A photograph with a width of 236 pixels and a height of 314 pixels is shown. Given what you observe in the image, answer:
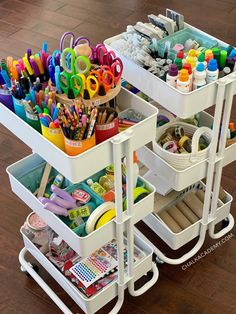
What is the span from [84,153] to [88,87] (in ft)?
0.61

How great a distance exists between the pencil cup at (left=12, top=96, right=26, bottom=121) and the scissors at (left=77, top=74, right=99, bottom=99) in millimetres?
165

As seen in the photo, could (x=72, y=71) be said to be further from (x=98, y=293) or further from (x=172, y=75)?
(x=98, y=293)

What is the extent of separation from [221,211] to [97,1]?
2.02 m

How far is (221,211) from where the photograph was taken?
186 cm

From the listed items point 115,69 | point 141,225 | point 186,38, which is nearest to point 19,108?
point 115,69

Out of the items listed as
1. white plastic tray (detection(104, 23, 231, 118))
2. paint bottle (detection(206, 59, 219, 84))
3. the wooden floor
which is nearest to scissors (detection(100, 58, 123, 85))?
white plastic tray (detection(104, 23, 231, 118))

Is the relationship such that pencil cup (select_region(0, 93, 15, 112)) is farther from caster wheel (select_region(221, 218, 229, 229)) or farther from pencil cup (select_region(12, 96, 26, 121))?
caster wheel (select_region(221, 218, 229, 229))

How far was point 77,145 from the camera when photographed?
1240mm

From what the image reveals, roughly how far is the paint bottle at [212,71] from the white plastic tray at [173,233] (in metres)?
0.56

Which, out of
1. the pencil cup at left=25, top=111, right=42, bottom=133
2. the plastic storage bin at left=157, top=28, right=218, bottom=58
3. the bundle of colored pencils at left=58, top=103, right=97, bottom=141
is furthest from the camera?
the plastic storage bin at left=157, top=28, right=218, bottom=58

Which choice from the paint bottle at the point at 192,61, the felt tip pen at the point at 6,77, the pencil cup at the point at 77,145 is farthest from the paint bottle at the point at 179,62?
the felt tip pen at the point at 6,77

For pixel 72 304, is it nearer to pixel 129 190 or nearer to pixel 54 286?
pixel 54 286

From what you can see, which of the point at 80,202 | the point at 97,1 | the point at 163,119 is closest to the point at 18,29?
the point at 97,1

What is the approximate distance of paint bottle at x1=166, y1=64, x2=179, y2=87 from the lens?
1406 mm
